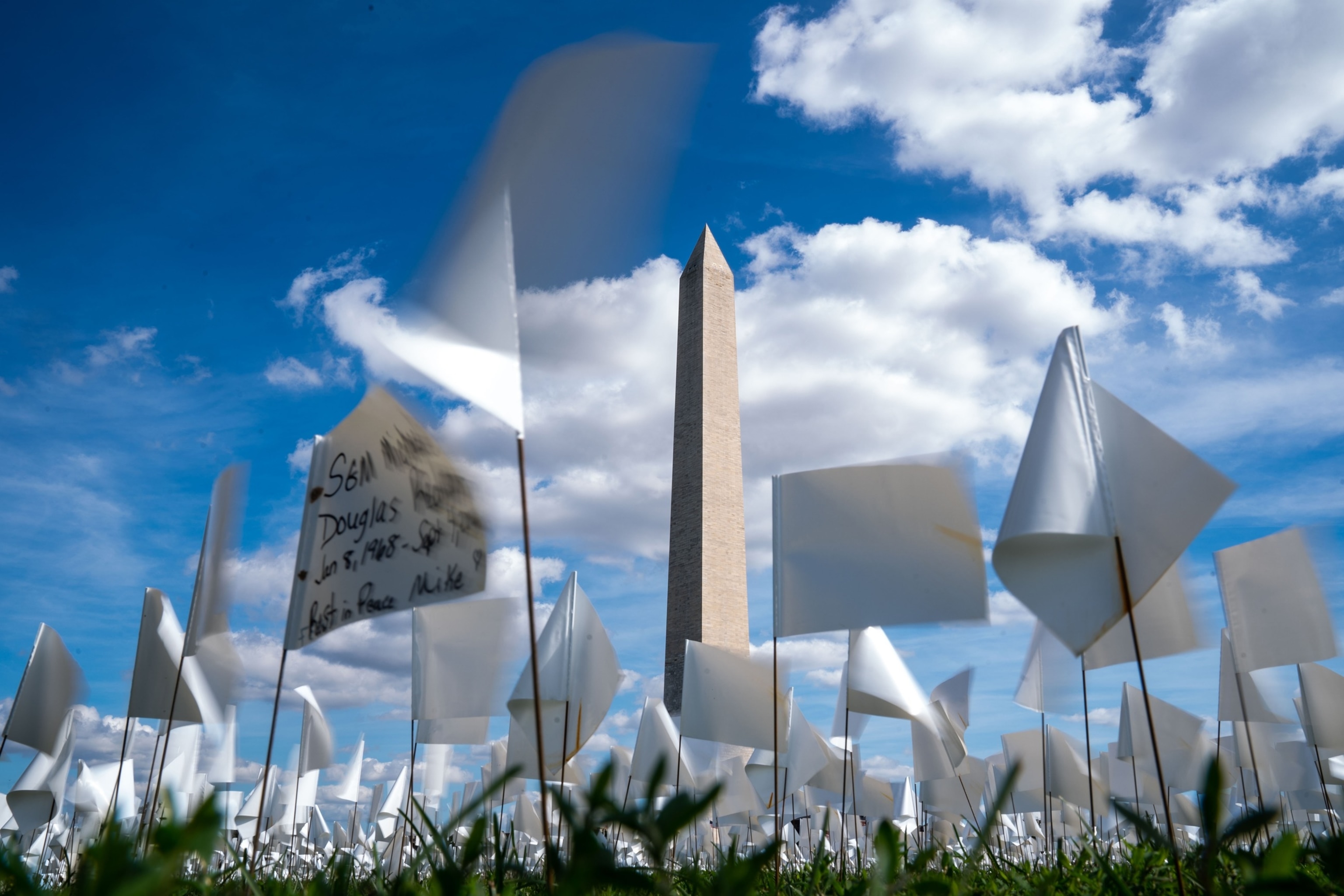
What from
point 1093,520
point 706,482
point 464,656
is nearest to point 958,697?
point 464,656

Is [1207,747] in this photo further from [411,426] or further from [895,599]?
[411,426]

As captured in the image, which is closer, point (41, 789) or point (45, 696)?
point (45, 696)

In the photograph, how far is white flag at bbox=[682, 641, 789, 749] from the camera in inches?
188

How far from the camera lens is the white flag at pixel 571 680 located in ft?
15.3

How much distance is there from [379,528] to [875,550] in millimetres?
1587

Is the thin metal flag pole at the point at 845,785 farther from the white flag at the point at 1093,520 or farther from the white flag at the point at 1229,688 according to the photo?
the white flag at the point at 1229,688

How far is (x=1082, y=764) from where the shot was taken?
323 inches

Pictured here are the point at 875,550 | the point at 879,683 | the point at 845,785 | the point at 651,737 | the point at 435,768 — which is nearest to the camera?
the point at 845,785

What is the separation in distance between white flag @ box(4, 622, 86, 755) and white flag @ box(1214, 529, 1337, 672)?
20.2 feet

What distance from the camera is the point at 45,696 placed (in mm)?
5141

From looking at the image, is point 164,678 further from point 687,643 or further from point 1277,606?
point 1277,606

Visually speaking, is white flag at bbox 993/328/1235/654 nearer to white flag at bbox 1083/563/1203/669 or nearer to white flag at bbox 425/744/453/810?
white flag at bbox 1083/563/1203/669

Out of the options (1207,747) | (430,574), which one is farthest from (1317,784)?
(430,574)

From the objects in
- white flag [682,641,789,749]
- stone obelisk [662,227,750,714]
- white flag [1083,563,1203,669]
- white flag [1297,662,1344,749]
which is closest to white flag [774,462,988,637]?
white flag [1083,563,1203,669]
